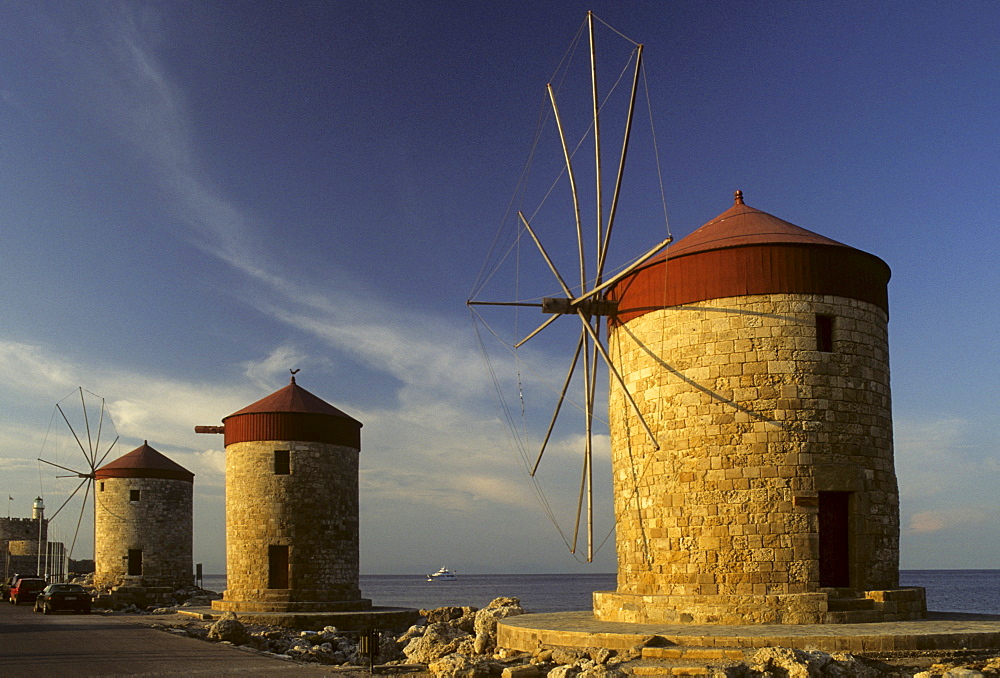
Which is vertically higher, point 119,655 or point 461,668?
point 461,668

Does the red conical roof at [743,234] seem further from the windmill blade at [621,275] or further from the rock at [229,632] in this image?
the rock at [229,632]

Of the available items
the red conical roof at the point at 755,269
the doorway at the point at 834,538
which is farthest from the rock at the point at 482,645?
the red conical roof at the point at 755,269

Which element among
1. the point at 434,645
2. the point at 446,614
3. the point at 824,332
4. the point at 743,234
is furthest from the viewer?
the point at 446,614

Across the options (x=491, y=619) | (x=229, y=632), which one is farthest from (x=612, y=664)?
(x=229, y=632)

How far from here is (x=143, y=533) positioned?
39125 mm

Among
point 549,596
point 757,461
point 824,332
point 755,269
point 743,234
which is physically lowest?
point 549,596

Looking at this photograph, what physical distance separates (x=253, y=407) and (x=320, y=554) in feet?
16.9

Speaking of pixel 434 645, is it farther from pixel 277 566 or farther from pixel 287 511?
pixel 277 566

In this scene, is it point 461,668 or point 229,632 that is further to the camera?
point 229,632

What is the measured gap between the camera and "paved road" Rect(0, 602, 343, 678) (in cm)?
1316

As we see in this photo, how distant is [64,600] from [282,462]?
28.2 feet

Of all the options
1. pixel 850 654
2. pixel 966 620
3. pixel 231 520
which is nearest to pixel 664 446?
pixel 850 654

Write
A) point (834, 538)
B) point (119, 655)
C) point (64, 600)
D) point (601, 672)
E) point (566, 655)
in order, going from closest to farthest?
point (601, 672)
point (566, 655)
point (119, 655)
point (834, 538)
point (64, 600)

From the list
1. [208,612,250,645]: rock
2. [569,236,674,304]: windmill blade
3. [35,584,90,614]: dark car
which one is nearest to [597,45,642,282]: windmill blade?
[569,236,674,304]: windmill blade
